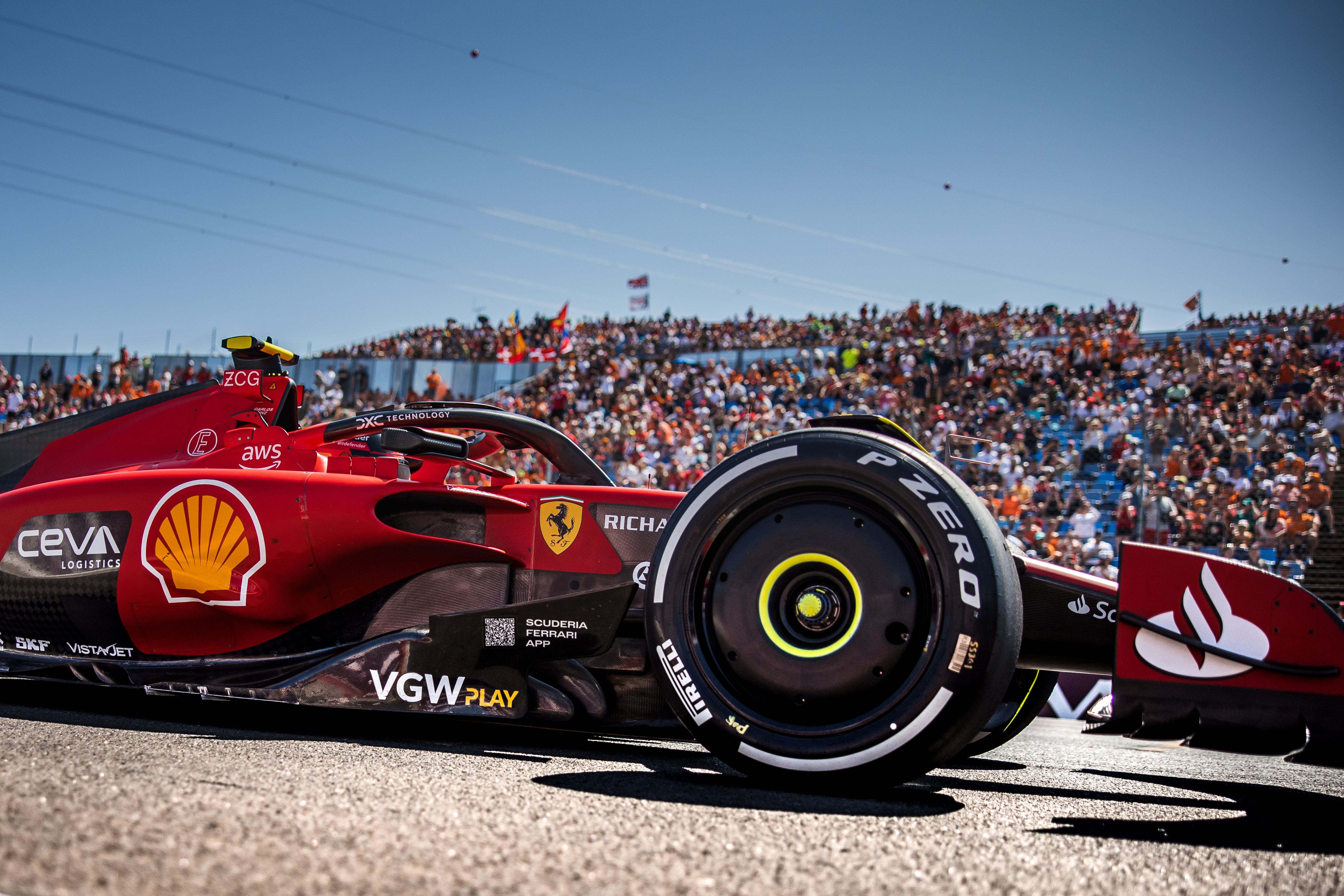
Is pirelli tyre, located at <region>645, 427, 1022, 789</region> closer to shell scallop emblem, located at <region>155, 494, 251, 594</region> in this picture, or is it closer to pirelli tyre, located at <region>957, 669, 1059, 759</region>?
pirelli tyre, located at <region>957, 669, 1059, 759</region>

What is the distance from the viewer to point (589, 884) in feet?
5.07

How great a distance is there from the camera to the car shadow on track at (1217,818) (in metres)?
2.20

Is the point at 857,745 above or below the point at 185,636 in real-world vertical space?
above

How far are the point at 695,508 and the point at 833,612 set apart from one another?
1.62ft

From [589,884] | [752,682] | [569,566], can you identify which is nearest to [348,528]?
[569,566]

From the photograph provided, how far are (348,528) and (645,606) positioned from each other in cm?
174

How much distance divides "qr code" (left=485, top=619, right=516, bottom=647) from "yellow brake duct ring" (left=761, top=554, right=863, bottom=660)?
3.62 ft

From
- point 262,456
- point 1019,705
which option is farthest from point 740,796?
point 262,456

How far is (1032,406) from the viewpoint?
52.8ft

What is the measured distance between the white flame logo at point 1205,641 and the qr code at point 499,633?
2.01 meters

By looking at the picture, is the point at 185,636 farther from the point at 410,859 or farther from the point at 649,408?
the point at 649,408

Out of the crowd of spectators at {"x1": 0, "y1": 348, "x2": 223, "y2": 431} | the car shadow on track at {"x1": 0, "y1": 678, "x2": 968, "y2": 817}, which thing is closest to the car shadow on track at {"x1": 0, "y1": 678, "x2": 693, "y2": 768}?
the car shadow on track at {"x1": 0, "y1": 678, "x2": 968, "y2": 817}

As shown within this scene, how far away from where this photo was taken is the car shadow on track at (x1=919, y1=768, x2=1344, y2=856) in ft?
7.22

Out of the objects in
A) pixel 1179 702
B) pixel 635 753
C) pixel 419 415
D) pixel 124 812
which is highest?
pixel 419 415
